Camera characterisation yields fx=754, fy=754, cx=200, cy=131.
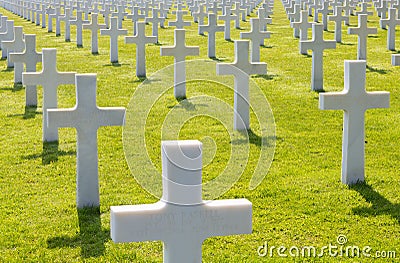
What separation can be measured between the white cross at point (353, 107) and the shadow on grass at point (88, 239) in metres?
2.31

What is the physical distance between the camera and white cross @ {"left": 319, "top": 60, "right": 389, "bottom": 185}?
679 centimetres

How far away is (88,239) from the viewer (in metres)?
5.63

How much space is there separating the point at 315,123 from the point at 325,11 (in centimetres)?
1442

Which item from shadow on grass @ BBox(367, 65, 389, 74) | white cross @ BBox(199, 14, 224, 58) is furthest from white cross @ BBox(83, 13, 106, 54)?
shadow on grass @ BBox(367, 65, 389, 74)

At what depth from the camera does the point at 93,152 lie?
6.15m

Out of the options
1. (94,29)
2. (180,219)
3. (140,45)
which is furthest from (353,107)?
(94,29)

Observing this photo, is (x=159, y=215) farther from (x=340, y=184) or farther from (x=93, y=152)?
(x=340, y=184)

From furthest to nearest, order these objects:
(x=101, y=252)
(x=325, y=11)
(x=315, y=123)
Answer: (x=325, y=11) < (x=315, y=123) < (x=101, y=252)

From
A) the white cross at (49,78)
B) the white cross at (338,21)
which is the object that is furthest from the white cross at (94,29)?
the white cross at (49,78)

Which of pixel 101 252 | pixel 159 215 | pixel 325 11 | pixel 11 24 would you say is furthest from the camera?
pixel 325 11

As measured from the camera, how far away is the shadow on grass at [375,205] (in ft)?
20.2

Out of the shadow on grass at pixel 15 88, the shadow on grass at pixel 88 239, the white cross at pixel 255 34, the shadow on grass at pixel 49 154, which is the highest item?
the white cross at pixel 255 34

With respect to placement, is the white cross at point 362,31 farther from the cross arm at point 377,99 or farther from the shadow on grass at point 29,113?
the cross arm at point 377,99

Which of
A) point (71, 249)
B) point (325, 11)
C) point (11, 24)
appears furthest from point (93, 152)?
point (325, 11)
